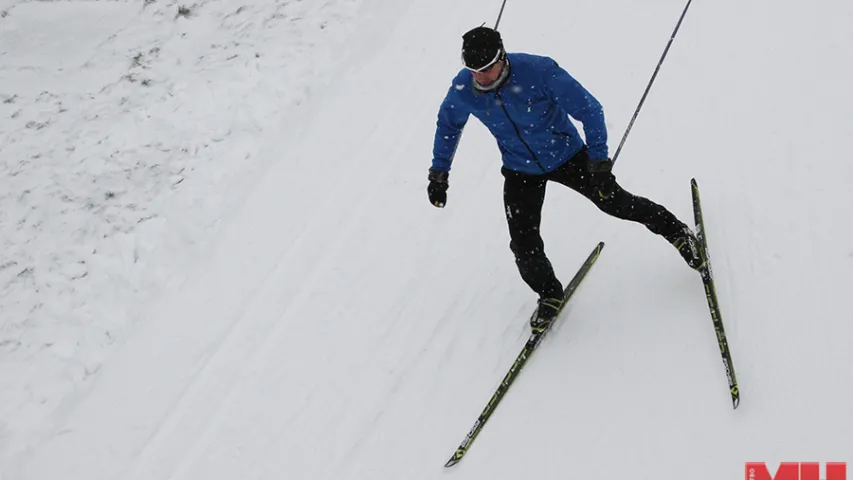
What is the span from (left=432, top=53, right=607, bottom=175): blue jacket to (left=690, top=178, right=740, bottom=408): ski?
1.18 metres

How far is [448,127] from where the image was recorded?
4285 mm

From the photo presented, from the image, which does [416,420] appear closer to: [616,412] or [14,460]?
[616,412]

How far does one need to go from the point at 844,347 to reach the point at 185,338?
460 cm

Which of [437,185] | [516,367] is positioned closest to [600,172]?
[437,185]

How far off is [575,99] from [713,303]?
159cm

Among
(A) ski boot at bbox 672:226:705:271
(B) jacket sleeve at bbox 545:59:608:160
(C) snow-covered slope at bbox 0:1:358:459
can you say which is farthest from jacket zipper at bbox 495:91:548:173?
(C) snow-covered slope at bbox 0:1:358:459

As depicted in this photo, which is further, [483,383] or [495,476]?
[483,383]

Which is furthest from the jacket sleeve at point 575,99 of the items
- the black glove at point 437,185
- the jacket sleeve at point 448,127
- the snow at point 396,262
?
the snow at point 396,262

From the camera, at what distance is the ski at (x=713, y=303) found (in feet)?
12.9

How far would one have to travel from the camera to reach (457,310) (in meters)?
5.13

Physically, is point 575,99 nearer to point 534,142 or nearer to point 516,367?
point 534,142

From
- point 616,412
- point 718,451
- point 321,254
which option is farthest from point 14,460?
point 718,451

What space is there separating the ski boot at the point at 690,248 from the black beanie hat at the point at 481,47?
177cm

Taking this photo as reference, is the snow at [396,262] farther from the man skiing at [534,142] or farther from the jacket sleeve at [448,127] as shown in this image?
the jacket sleeve at [448,127]
